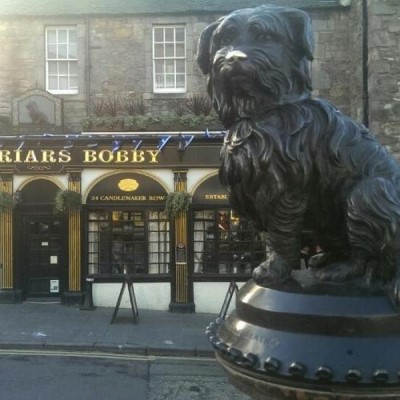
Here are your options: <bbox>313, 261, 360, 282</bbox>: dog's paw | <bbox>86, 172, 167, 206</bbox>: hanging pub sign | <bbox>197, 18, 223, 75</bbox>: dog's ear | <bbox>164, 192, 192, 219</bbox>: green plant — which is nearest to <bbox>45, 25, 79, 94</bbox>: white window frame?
<bbox>86, 172, 167, 206</bbox>: hanging pub sign

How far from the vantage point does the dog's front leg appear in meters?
2.20

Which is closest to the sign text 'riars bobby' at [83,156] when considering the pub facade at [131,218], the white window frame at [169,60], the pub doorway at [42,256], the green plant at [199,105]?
the pub facade at [131,218]

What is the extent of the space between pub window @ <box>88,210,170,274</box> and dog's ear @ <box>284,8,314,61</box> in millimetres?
10935

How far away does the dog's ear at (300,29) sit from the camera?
218cm

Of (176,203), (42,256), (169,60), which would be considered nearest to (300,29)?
(176,203)

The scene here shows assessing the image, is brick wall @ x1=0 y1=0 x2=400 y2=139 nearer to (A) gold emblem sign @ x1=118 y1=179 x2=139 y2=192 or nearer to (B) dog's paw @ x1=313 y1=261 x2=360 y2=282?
(A) gold emblem sign @ x1=118 y1=179 x2=139 y2=192

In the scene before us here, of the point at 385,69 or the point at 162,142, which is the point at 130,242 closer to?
the point at 162,142

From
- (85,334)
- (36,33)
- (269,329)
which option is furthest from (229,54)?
(36,33)

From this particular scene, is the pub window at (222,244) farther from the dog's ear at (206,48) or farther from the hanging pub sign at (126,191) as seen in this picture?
the dog's ear at (206,48)

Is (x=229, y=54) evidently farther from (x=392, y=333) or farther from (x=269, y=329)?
(x=392, y=333)

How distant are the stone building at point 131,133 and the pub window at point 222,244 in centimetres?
3

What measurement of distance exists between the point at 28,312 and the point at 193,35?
7856 mm

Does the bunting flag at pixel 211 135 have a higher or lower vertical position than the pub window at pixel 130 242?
higher

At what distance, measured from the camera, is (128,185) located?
42.4ft
